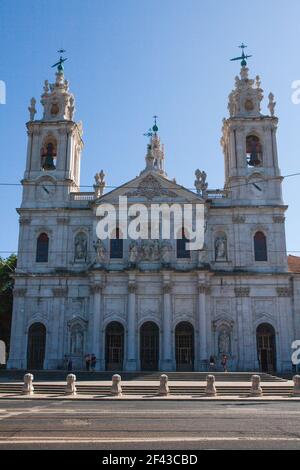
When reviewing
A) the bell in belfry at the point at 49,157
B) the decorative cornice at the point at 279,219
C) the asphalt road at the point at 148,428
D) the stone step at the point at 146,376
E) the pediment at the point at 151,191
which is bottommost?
the asphalt road at the point at 148,428

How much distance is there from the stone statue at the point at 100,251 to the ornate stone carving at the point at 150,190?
16.1 ft

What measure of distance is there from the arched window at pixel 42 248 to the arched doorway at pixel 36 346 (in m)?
5.49

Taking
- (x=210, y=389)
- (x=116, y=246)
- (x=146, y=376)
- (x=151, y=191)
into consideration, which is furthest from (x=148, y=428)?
(x=151, y=191)

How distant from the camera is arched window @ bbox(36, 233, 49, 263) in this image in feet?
142

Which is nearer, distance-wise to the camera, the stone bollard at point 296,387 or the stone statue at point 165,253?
the stone bollard at point 296,387

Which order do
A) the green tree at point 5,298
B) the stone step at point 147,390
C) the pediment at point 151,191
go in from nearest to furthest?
the stone step at point 147,390
the pediment at point 151,191
the green tree at point 5,298

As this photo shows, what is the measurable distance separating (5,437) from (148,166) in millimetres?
34450

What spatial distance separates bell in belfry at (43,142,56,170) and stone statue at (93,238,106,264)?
9.14 m

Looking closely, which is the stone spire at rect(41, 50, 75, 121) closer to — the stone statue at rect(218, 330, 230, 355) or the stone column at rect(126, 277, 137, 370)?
the stone column at rect(126, 277, 137, 370)

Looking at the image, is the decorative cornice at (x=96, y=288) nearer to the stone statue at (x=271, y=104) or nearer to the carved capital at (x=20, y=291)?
the carved capital at (x=20, y=291)

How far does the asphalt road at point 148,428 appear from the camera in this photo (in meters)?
11.1

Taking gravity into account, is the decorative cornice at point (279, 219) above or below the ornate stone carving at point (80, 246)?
above

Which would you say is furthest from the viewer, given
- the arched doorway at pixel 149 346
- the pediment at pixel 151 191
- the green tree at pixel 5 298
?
the green tree at pixel 5 298

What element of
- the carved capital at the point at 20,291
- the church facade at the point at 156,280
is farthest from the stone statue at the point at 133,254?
the carved capital at the point at 20,291
